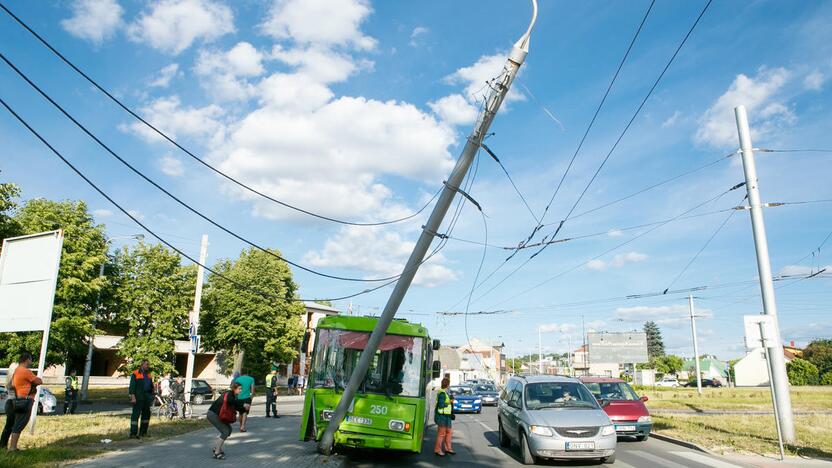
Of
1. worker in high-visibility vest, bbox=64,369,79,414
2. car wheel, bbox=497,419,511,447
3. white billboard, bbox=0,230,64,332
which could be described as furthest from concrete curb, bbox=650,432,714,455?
worker in high-visibility vest, bbox=64,369,79,414

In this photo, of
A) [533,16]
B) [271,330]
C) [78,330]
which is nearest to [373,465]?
[533,16]

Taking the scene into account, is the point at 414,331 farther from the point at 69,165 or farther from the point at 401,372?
the point at 69,165

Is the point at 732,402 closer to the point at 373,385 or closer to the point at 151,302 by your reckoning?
the point at 373,385

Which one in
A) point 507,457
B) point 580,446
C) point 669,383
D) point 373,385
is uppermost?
point 373,385

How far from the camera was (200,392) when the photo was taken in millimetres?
33750

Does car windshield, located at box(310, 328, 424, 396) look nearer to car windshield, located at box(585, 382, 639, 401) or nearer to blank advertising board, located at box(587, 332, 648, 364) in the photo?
car windshield, located at box(585, 382, 639, 401)

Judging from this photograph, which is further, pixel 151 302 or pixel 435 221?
pixel 151 302

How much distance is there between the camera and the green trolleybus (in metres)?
10.9

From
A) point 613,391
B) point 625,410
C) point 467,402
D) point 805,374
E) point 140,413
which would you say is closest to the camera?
point 140,413

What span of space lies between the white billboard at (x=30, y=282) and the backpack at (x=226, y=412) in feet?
19.9

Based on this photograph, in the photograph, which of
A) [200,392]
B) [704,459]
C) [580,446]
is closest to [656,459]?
[704,459]

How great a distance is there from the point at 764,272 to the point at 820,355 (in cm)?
7861

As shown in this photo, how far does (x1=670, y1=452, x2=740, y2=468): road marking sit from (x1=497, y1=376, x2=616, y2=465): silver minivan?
6.82 ft

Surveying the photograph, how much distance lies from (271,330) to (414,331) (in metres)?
34.9
